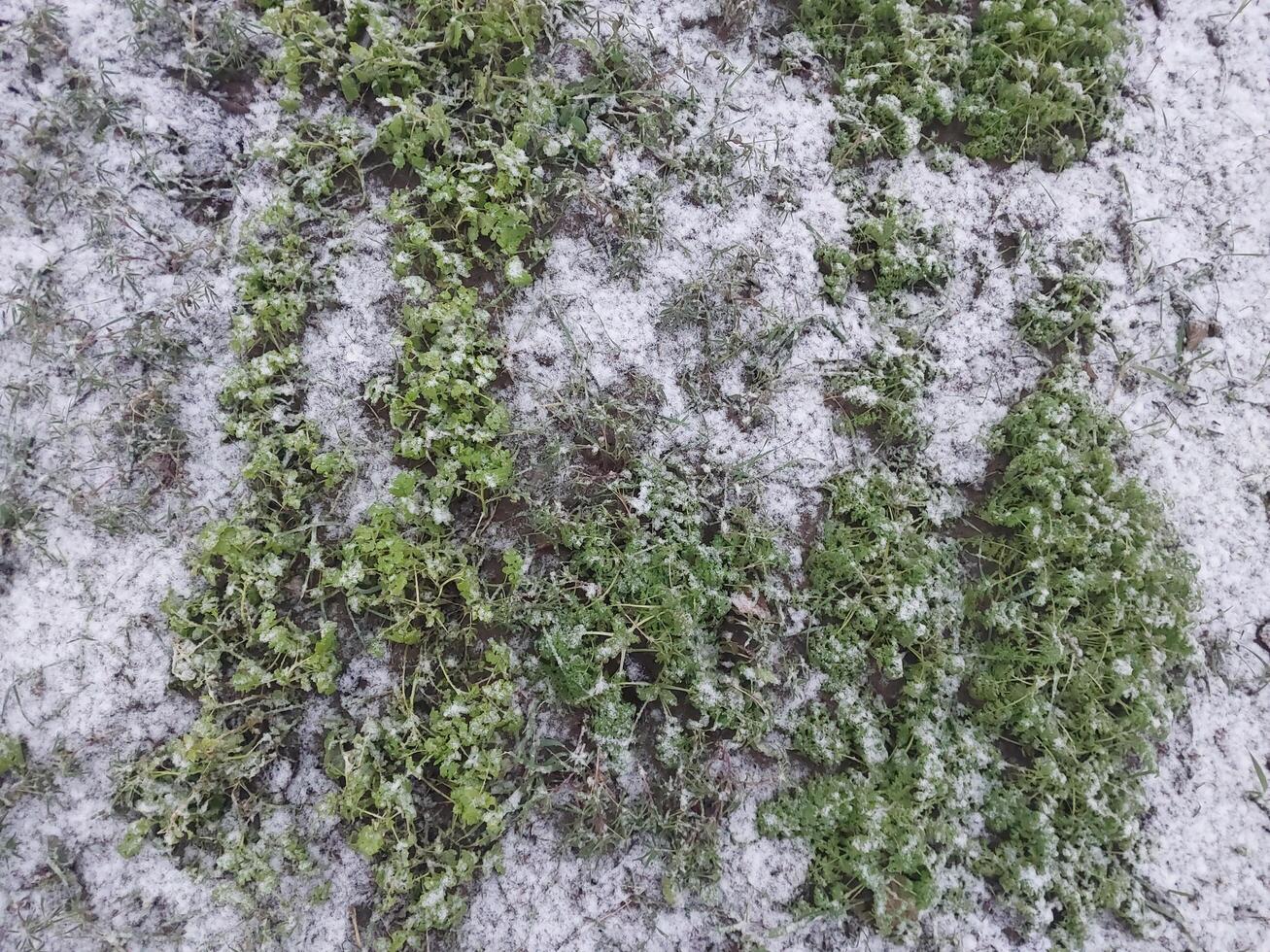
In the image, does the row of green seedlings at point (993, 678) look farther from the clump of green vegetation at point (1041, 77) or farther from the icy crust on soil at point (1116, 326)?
the clump of green vegetation at point (1041, 77)

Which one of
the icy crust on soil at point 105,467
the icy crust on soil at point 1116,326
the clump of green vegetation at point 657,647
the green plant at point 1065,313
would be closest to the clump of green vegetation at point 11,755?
the icy crust on soil at point 105,467

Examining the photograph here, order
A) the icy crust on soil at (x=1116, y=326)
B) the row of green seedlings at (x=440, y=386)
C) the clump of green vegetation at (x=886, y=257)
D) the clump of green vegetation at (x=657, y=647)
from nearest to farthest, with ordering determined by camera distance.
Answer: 1. the row of green seedlings at (x=440, y=386)
2. the clump of green vegetation at (x=657, y=647)
3. the icy crust on soil at (x=1116, y=326)
4. the clump of green vegetation at (x=886, y=257)

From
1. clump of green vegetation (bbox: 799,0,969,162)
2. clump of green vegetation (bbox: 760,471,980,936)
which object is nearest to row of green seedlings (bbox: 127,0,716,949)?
clump of green vegetation (bbox: 799,0,969,162)

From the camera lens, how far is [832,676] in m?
3.48

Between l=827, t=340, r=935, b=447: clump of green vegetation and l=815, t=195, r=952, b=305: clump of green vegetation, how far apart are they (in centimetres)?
35

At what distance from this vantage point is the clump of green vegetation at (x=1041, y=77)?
12.9ft

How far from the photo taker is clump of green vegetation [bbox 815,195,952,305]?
3867 millimetres

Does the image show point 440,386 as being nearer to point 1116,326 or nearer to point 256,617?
point 256,617

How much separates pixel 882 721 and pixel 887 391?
1641 mm

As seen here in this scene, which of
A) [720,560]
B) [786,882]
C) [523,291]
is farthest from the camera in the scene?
[523,291]

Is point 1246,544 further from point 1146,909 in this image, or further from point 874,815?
point 874,815

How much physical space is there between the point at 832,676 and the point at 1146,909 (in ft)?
5.72

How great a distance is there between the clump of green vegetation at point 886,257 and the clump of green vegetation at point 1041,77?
599 mm

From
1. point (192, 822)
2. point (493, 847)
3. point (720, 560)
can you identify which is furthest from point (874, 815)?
point (192, 822)
